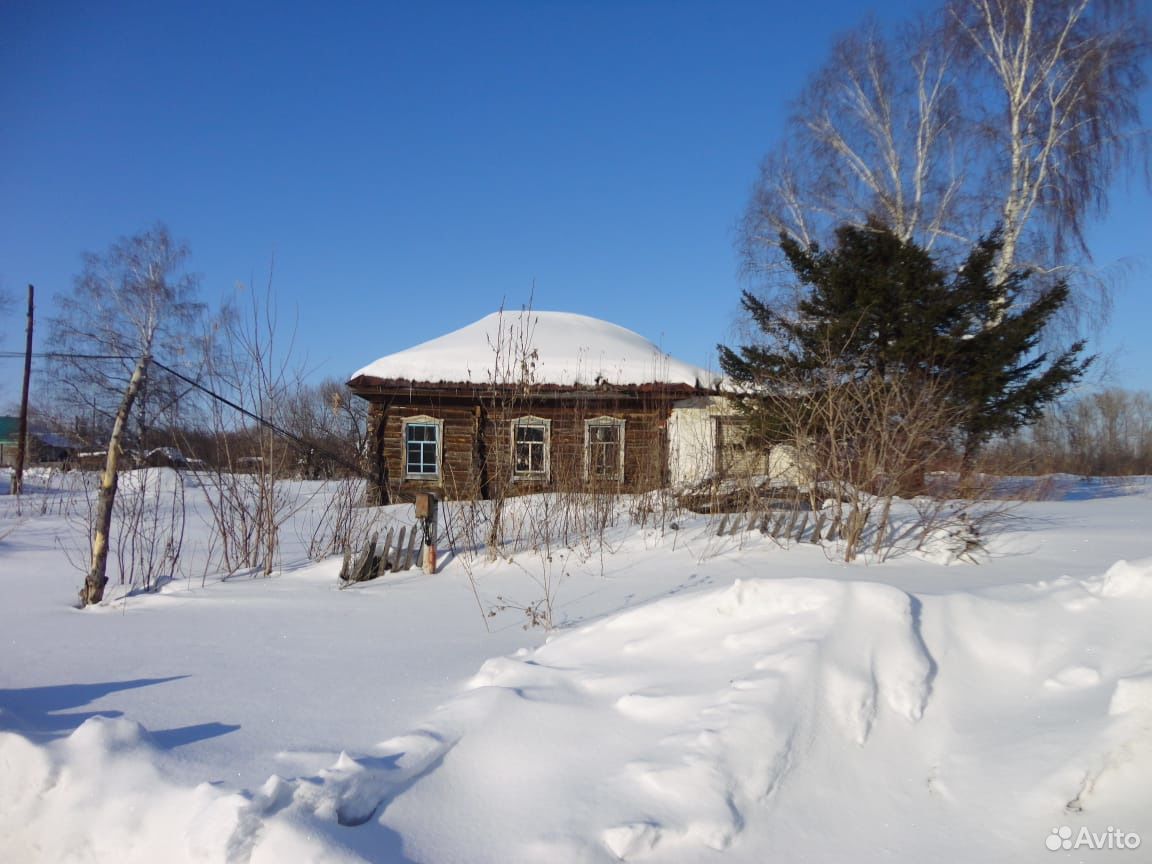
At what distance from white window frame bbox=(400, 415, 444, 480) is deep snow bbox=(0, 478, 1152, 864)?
37.5ft

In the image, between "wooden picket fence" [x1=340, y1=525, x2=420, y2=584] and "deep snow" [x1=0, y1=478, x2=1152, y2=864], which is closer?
"deep snow" [x1=0, y1=478, x2=1152, y2=864]

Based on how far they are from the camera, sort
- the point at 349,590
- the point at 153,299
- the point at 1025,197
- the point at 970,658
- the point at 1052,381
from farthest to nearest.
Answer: the point at 153,299 < the point at 1025,197 < the point at 1052,381 < the point at 349,590 < the point at 970,658

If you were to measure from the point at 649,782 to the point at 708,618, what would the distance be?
1227 mm

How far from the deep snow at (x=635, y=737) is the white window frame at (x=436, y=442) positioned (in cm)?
1143

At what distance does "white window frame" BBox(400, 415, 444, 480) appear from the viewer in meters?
15.9

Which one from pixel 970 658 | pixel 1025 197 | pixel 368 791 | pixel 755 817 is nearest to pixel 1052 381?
pixel 1025 197

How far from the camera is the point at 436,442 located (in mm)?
15977

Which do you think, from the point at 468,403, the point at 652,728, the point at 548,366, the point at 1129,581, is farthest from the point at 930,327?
the point at 652,728

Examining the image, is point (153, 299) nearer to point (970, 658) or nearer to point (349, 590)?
point (349, 590)

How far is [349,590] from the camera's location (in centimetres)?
617

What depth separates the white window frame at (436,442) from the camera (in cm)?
1592

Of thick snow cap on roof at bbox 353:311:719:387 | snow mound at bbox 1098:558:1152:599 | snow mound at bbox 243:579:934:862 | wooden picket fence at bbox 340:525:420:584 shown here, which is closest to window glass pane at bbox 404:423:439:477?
thick snow cap on roof at bbox 353:311:719:387

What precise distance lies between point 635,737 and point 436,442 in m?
13.6

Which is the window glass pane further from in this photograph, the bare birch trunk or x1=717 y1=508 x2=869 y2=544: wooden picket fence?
the bare birch trunk
